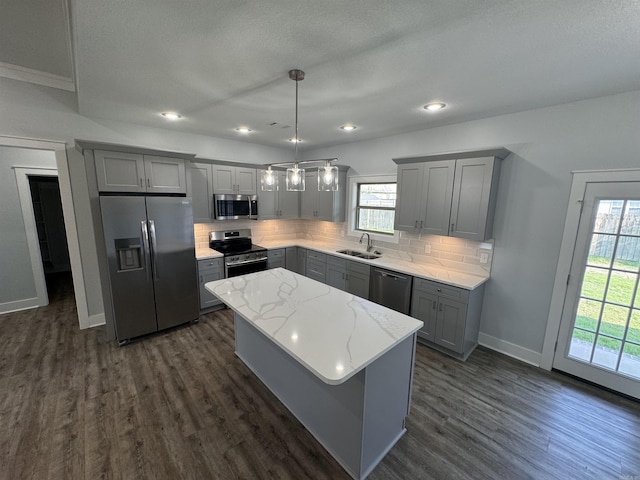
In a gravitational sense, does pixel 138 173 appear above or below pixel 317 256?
above

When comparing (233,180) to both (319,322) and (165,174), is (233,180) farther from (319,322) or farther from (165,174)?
(319,322)

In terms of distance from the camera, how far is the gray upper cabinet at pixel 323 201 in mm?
4535

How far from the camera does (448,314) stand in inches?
Result: 116

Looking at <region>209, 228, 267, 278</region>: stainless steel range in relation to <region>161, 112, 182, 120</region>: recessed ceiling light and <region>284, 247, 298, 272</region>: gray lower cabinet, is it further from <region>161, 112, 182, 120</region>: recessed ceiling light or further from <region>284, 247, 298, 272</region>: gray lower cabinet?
<region>161, 112, 182, 120</region>: recessed ceiling light

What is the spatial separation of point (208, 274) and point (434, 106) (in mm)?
3609

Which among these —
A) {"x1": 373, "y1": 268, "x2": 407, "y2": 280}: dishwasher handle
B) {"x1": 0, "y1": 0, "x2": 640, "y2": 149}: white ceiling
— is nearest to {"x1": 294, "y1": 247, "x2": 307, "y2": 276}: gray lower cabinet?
{"x1": 373, "y1": 268, "x2": 407, "y2": 280}: dishwasher handle

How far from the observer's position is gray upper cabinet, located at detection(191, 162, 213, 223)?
12.8 ft

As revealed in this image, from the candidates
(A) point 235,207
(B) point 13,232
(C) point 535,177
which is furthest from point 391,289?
(B) point 13,232

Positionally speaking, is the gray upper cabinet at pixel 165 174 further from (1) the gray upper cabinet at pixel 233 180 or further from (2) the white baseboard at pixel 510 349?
(2) the white baseboard at pixel 510 349

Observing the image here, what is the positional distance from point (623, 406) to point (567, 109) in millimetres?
2783

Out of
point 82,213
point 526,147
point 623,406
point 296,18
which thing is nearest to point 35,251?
point 82,213

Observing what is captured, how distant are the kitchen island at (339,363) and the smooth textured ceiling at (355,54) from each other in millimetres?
1808

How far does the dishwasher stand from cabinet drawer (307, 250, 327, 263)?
3.33 feet

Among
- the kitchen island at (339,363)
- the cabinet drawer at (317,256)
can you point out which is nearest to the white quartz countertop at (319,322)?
the kitchen island at (339,363)
